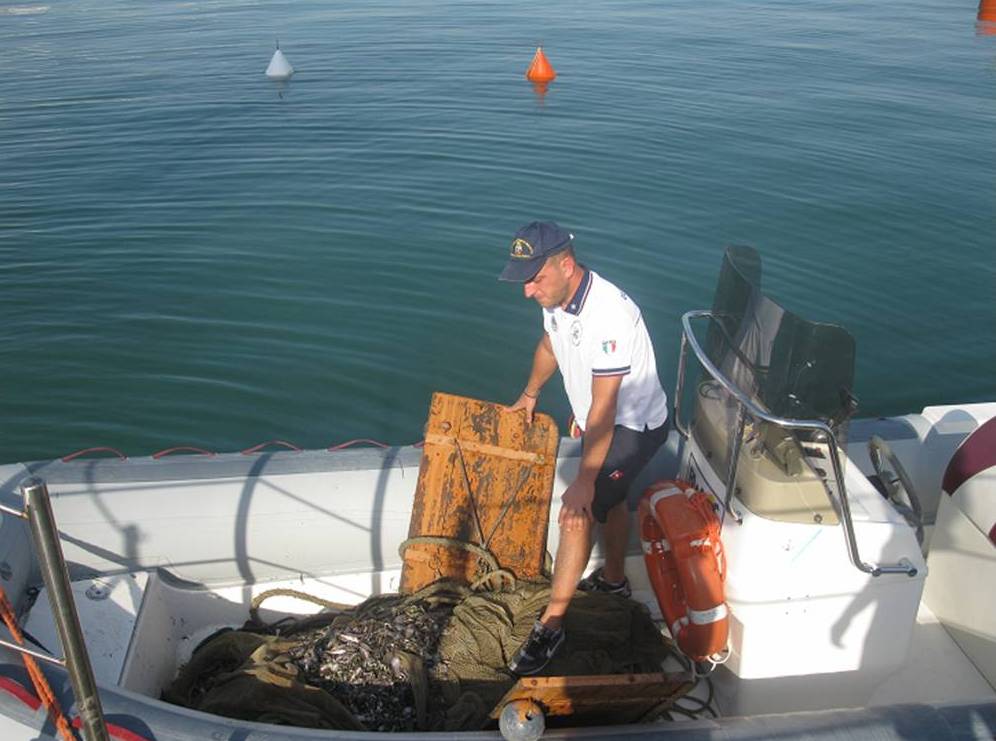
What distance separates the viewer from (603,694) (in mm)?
2799

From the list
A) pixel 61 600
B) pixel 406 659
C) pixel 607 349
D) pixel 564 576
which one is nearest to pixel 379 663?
pixel 406 659

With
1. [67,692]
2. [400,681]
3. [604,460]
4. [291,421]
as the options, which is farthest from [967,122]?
[67,692]

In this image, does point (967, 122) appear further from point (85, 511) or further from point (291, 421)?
point (85, 511)

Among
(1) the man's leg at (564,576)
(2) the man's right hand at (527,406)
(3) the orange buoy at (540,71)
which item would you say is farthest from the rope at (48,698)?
(3) the orange buoy at (540,71)

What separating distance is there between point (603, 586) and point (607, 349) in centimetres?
113

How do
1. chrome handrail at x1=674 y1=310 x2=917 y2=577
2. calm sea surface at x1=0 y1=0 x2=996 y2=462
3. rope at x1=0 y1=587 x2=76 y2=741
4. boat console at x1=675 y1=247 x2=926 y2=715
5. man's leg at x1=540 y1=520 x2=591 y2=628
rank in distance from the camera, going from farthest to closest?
calm sea surface at x1=0 y1=0 x2=996 y2=462 < man's leg at x1=540 y1=520 x2=591 y2=628 < boat console at x1=675 y1=247 x2=926 y2=715 < chrome handrail at x1=674 y1=310 x2=917 y2=577 < rope at x1=0 y1=587 x2=76 y2=741

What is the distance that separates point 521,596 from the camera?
3.50 meters

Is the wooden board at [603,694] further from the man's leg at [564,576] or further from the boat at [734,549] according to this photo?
the man's leg at [564,576]

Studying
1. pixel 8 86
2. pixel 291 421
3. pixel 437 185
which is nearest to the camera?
pixel 291 421

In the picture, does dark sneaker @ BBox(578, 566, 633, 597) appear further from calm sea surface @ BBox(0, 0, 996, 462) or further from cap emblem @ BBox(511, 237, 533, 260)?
calm sea surface @ BBox(0, 0, 996, 462)

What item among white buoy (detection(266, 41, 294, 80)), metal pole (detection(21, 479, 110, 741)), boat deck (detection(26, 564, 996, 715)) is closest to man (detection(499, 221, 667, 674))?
boat deck (detection(26, 564, 996, 715))

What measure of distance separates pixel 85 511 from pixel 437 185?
690 centimetres

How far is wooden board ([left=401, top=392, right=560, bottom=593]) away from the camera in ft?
11.8

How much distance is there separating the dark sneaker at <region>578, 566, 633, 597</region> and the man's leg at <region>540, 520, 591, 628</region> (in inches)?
15.3
